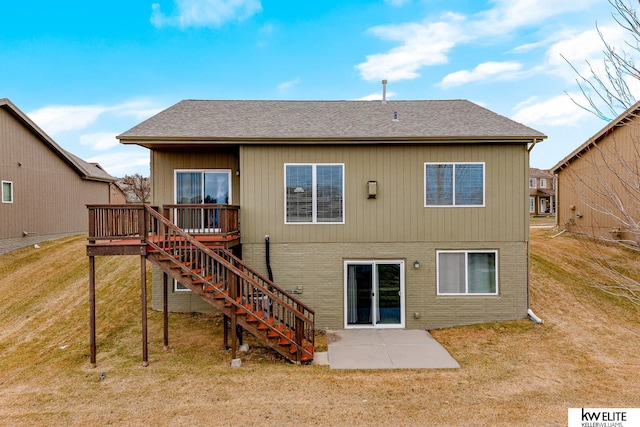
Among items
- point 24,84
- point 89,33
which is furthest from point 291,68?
point 24,84

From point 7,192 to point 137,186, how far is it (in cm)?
2807

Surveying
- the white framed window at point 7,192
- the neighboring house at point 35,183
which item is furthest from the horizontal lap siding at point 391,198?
the neighboring house at point 35,183

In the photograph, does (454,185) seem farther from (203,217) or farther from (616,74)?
(203,217)

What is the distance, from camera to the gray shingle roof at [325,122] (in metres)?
8.85

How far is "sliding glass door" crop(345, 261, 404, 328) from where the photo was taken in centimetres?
920

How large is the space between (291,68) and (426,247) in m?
18.3

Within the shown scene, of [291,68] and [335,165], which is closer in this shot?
[335,165]

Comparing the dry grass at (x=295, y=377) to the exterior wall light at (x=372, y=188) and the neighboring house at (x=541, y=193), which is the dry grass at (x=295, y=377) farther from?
the neighboring house at (x=541, y=193)

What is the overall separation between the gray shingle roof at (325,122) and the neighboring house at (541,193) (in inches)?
1263

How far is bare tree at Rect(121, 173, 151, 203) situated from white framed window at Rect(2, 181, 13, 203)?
24860 mm

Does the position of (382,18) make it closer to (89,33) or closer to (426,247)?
(426,247)

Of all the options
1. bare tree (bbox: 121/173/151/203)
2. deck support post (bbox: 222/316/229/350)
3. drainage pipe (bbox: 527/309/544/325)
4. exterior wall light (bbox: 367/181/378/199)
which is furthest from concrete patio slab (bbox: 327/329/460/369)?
bare tree (bbox: 121/173/151/203)

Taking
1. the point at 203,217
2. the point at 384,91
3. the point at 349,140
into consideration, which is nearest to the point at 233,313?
the point at 203,217

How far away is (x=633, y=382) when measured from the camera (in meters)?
6.02
